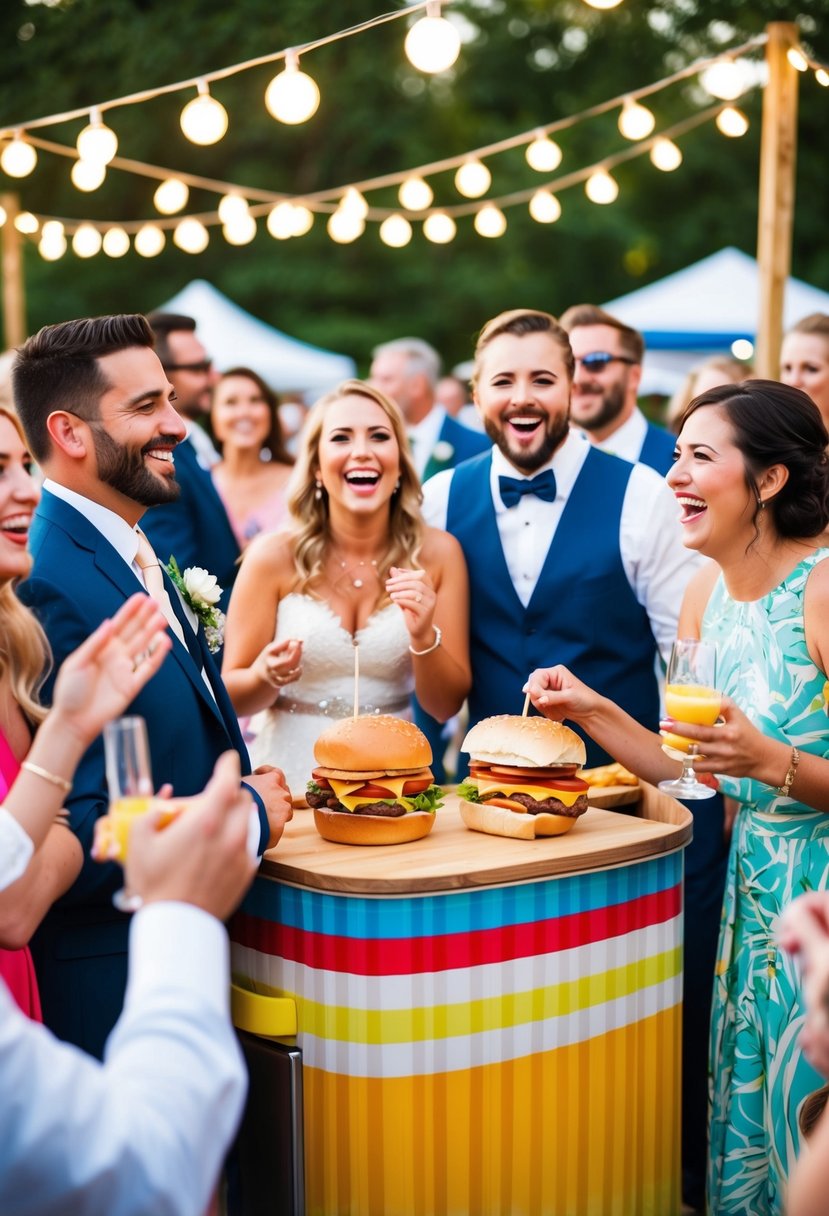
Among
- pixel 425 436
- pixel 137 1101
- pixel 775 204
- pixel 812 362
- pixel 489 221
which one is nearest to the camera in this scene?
pixel 137 1101

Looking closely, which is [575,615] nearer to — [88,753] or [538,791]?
[538,791]

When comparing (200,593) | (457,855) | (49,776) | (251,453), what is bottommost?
(457,855)

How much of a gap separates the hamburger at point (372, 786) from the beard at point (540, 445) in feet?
4.91

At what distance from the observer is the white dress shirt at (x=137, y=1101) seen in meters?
1.30

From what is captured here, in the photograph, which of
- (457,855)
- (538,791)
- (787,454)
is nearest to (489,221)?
(787,454)

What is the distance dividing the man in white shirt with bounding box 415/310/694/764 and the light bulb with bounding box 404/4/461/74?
1141mm

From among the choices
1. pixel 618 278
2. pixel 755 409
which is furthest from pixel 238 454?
pixel 618 278

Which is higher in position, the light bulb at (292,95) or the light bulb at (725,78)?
the light bulb at (725,78)

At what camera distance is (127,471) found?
285 centimetres

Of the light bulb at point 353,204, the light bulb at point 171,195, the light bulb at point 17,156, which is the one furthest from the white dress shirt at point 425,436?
the light bulb at point 17,156

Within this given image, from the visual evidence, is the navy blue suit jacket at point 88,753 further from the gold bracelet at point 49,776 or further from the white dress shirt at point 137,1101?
the white dress shirt at point 137,1101

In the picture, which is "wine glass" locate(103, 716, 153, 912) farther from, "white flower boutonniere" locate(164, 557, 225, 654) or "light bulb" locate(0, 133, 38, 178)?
Result: "light bulb" locate(0, 133, 38, 178)

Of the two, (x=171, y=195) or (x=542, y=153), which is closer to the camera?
(x=542, y=153)

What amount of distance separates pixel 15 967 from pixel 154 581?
37.5 inches
